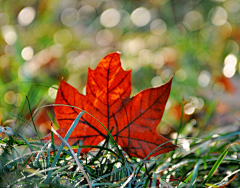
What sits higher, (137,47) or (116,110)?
(137,47)

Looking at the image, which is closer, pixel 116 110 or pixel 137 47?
pixel 116 110

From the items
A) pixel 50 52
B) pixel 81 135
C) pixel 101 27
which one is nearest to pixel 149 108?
pixel 81 135

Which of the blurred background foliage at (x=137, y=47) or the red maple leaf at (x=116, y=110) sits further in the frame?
the blurred background foliage at (x=137, y=47)

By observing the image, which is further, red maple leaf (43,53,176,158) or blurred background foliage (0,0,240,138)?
blurred background foliage (0,0,240,138)
